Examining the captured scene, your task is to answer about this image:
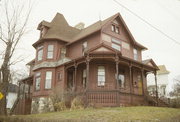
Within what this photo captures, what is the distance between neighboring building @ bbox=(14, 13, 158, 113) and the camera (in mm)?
17969

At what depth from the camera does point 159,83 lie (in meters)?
41.8

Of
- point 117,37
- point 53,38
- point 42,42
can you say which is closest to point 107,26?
point 117,37

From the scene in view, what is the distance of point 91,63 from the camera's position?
19.3m

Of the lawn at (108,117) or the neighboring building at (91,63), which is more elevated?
the neighboring building at (91,63)

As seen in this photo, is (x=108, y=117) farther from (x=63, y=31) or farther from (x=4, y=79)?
(x=63, y=31)

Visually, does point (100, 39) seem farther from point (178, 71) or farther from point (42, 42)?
point (178, 71)

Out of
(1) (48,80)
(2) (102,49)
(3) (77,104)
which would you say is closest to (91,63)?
(2) (102,49)

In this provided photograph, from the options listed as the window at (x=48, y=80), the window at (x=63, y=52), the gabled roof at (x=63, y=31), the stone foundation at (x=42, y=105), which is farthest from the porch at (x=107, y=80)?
the gabled roof at (x=63, y=31)

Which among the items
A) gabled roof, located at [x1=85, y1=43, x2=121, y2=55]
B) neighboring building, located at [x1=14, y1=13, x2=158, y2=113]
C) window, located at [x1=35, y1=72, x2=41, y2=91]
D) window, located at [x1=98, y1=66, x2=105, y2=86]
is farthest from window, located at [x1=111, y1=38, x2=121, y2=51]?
window, located at [x1=35, y1=72, x2=41, y2=91]

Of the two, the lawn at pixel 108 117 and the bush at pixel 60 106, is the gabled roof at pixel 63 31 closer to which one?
the bush at pixel 60 106

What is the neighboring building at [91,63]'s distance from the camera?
1797 cm

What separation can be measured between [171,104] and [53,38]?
48.2 ft

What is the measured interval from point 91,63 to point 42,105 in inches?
272

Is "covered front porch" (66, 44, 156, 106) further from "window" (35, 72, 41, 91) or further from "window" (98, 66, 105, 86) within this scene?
"window" (35, 72, 41, 91)
